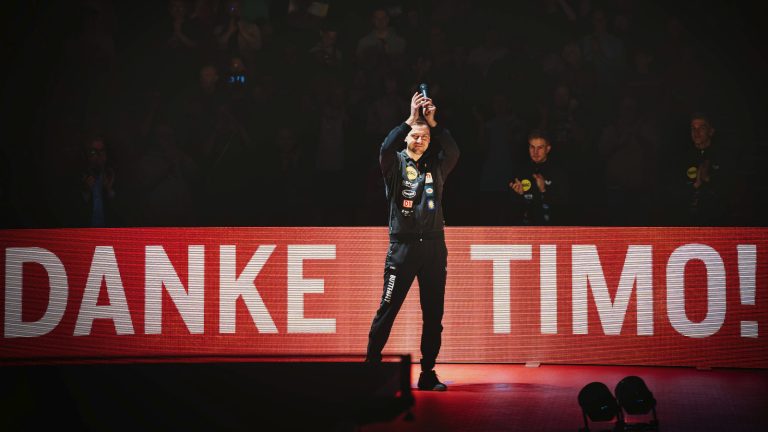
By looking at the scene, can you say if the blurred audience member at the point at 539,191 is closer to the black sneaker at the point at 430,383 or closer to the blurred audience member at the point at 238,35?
the black sneaker at the point at 430,383

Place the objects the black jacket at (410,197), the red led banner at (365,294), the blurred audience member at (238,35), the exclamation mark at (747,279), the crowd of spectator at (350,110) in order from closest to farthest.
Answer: the black jacket at (410,197) → the exclamation mark at (747,279) → the red led banner at (365,294) → the crowd of spectator at (350,110) → the blurred audience member at (238,35)

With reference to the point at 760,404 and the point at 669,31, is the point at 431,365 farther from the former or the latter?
the point at 669,31

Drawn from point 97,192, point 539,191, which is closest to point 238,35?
point 97,192

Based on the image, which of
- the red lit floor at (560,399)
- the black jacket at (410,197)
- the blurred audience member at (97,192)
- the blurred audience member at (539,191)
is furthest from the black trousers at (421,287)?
the blurred audience member at (97,192)

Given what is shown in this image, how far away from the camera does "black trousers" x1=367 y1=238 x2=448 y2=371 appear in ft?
28.2

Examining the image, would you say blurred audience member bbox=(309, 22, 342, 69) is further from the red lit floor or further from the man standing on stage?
the red lit floor

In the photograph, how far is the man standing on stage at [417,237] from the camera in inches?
337

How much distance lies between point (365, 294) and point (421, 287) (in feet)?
4.28

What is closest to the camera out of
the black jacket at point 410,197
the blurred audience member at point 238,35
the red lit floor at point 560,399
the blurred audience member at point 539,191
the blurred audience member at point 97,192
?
the red lit floor at point 560,399

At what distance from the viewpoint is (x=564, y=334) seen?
32.0ft

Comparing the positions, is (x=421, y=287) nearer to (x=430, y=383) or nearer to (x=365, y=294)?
(x=430, y=383)

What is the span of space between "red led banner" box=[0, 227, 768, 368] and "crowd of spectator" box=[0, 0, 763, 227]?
3.48 feet

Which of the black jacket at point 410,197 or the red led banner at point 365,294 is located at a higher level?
the black jacket at point 410,197

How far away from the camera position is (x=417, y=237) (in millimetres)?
8594
